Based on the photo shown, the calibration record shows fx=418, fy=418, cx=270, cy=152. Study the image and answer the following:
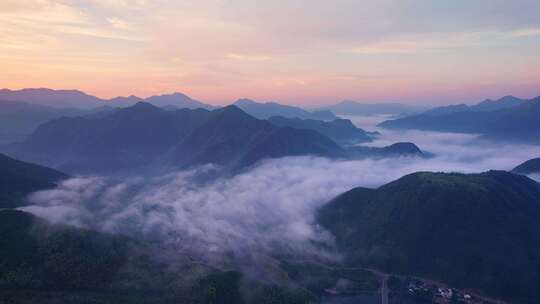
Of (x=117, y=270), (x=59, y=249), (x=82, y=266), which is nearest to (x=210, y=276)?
(x=117, y=270)

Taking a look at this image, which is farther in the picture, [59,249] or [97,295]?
[59,249]

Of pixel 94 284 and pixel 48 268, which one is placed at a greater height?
pixel 48 268

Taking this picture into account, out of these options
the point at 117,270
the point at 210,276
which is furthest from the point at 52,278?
the point at 210,276

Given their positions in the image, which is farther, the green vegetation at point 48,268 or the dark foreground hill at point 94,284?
the green vegetation at point 48,268

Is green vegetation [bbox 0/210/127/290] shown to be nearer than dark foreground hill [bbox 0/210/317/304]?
No

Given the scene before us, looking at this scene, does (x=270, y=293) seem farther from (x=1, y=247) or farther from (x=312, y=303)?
(x=1, y=247)

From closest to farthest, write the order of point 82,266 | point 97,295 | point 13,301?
point 13,301
point 97,295
point 82,266

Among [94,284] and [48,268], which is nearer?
[94,284]

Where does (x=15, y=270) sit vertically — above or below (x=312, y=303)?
above

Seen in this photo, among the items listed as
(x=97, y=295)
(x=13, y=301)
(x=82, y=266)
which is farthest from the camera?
(x=82, y=266)
